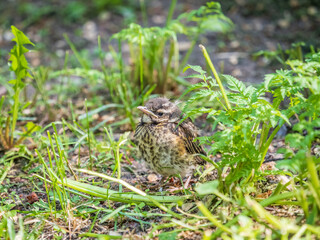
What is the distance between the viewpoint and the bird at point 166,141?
3.61 meters

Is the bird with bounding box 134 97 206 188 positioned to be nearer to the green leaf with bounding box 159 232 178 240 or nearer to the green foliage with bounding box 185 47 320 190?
the green foliage with bounding box 185 47 320 190

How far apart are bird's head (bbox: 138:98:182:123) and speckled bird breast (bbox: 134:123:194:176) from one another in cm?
10

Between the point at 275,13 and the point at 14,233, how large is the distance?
6599mm

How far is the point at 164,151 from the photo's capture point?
11.8ft

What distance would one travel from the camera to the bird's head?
380cm

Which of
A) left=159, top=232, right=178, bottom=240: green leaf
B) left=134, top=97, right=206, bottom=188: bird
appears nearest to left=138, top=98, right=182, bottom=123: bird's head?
left=134, top=97, right=206, bottom=188: bird

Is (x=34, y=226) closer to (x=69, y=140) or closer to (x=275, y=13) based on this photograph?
(x=69, y=140)

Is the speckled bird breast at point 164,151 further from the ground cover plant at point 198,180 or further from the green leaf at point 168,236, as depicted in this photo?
the green leaf at point 168,236

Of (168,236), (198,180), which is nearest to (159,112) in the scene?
(198,180)

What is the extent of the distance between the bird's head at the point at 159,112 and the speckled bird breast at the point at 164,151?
0.33 ft

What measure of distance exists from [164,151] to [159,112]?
1.35 ft

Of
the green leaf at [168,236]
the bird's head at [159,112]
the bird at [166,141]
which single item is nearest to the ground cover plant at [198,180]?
the green leaf at [168,236]

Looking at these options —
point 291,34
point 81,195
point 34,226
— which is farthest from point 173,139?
point 291,34

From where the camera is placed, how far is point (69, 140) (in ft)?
14.8
